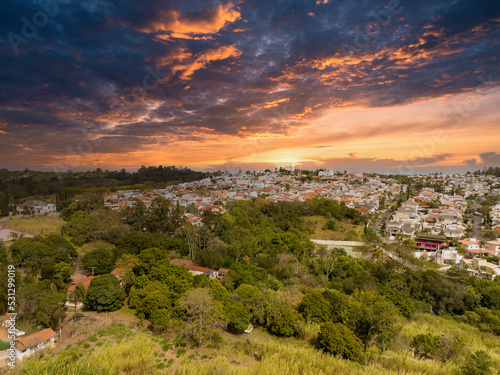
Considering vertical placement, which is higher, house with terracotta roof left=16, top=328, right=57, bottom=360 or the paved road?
house with terracotta roof left=16, top=328, right=57, bottom=360

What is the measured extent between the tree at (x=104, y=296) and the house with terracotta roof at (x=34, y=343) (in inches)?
96.6

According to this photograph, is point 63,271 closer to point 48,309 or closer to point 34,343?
point 48,309

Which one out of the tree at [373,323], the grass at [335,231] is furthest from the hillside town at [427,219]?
the tree at [373,323]

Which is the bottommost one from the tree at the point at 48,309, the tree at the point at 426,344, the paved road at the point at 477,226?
the paved road at the point at 477,226

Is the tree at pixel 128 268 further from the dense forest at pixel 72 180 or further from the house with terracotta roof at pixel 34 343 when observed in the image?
the dense forest at pixel 72 180

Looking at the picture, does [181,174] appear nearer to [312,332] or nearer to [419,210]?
[419,210]

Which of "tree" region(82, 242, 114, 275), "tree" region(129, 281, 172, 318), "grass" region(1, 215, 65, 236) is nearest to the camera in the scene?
"tree" region(129, 281, 172, 318)

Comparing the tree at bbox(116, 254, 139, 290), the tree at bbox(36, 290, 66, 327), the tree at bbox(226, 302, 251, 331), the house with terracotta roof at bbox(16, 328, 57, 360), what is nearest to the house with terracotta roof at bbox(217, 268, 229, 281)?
the tree at bbox(226, 302, 251, 331)

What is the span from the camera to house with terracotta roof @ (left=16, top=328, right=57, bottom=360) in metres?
9.67

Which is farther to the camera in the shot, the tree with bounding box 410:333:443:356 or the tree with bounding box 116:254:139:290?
the tree with bounding box 116:254:139:290

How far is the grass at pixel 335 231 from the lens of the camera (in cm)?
2881

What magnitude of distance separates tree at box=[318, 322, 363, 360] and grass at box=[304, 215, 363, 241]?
18.8 m

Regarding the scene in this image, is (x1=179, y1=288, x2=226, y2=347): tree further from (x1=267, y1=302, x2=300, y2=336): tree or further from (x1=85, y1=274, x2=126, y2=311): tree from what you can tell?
(x1=85, y1=274, x2=126, y2=311): tree

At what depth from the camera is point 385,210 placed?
47.3m
